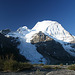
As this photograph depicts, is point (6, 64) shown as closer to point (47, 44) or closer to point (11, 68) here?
point (11, 68)

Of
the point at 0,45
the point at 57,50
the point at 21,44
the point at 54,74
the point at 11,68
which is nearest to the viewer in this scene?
the point at 54,74

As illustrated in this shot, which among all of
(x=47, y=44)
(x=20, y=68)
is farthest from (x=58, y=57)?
(x=20, y=68)

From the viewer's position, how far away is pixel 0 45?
9856 centimetres

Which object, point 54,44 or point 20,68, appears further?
point 54,44

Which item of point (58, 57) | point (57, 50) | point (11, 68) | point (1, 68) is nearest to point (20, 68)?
point (11, 68)

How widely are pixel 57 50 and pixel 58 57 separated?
72.0ft

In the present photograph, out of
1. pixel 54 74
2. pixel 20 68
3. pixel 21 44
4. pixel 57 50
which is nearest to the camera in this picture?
pixel 54 74

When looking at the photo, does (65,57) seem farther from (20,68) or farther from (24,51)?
(20,68)

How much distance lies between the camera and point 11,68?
26.0 ft

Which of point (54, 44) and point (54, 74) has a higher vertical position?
point (54, 44)

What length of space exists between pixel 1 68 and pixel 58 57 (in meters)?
156

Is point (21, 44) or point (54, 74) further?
point (21, 44)

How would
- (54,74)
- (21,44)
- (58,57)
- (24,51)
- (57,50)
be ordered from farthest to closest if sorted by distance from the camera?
(57,50) → (58,57) → (21,44) → (24,51) → (54,74)

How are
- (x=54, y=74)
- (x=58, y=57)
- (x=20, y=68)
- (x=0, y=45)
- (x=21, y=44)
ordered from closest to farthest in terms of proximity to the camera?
1. (x=54, y=74)
2. (x=20, y=68)
3. (x=0, y=45)
4. (x=21, y=44)
5. (x=58, y=57)
